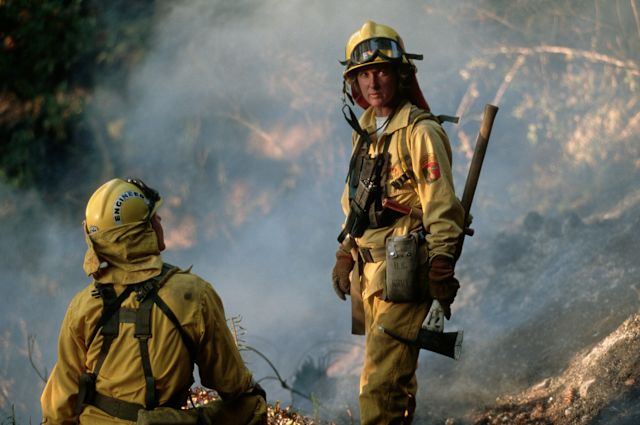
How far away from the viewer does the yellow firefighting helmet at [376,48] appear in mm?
4027

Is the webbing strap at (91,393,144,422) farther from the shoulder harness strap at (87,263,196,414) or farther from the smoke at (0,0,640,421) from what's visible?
the smoke at (0,0,640,421)

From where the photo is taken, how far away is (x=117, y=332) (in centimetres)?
325

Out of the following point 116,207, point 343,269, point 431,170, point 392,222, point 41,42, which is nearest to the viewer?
point 116,207

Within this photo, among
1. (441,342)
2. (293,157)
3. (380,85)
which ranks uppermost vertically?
(293,157)

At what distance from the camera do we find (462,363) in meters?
8.11

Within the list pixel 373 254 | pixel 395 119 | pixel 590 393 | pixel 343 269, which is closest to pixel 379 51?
pixel 395 119

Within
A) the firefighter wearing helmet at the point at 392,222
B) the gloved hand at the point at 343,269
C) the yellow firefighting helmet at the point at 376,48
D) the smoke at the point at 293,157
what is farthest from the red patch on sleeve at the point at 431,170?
the smoke at the point at 293,157

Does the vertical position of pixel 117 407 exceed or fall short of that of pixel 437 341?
it falls short

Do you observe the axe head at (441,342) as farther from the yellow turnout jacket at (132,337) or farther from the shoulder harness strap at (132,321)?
the shoulder harness strap at (132,321)

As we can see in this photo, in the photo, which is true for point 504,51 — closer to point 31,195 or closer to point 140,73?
point 140,73

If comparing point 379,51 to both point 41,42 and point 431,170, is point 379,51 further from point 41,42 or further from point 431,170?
point 41,42

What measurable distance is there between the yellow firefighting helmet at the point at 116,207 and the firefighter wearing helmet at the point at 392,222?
118 cm

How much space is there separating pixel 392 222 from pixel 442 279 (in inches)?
18.9

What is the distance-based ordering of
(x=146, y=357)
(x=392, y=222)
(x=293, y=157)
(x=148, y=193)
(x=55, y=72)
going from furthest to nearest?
(x=293, y=157) < (x=55, y=72) < (x=392, y=222) < (x=148, y=193) < (x=146, y=357)
